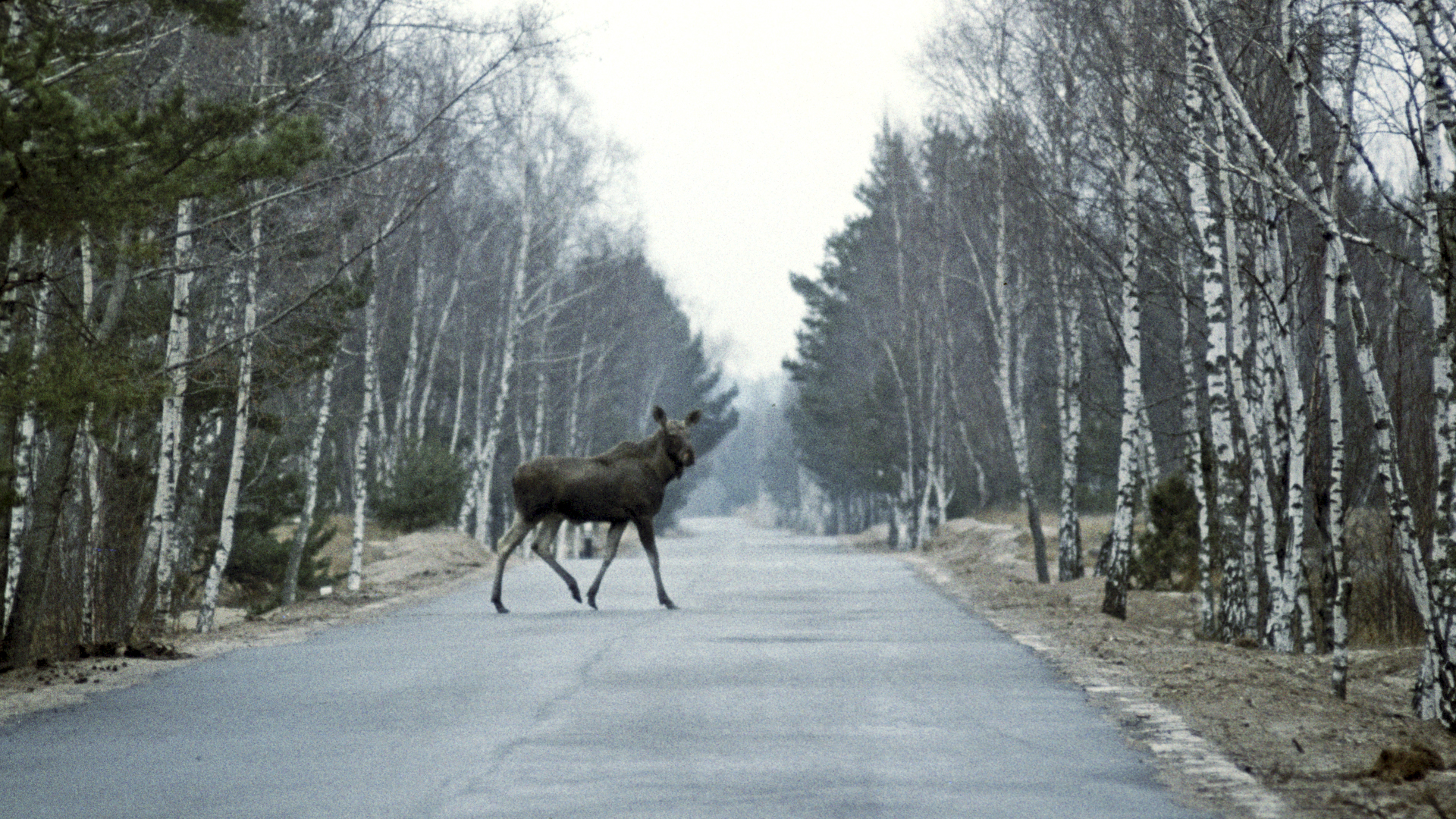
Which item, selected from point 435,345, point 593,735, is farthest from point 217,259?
point 435,345

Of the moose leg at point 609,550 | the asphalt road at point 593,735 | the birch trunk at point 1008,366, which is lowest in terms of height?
the asphalt road at point 593,735

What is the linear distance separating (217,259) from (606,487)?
5426 mm

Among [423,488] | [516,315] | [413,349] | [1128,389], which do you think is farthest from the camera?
[413,349]

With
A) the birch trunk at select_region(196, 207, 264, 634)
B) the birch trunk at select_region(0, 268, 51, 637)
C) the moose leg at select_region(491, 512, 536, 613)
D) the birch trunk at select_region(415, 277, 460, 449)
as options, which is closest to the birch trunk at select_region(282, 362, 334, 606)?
the birch trunk at select_region(196, 207, 264, 634)

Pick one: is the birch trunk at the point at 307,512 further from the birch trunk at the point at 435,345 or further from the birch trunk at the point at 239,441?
the birch trunk at the point at 435,345

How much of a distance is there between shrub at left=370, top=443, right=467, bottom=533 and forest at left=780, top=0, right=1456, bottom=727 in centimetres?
1285

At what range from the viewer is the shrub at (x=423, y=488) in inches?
1555

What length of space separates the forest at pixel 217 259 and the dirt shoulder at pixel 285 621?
66cm

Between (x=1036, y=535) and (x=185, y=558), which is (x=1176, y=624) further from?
(x=185, y=558)

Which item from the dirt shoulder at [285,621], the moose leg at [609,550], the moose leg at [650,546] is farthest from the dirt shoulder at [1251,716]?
the dirt shoulder at [285,621]

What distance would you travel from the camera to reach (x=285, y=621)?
1986cm

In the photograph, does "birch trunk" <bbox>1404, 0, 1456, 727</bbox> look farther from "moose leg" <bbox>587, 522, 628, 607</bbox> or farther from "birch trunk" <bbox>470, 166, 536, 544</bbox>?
"birch trunk" <bbox>470, 166, 536, 544</bbox>

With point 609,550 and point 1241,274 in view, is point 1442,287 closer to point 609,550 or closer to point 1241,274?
point 1241,274

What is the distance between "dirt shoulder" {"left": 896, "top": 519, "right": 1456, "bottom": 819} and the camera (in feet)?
24.5
